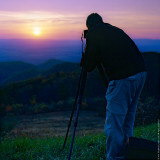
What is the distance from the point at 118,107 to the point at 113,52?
67 centimetres

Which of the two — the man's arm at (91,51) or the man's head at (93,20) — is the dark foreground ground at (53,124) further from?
the man's head at (93,20)

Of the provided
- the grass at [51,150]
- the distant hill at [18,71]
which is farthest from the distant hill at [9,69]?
the grass at [51,150]

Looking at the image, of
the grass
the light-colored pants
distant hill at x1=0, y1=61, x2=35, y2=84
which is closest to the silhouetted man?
the light-colored pants

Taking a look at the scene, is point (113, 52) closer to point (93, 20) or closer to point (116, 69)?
point (116, 69)

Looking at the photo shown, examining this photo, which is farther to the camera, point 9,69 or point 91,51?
point 9,69

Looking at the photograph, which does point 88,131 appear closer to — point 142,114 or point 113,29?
point 142,114

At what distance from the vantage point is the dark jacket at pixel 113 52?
313 centimetres

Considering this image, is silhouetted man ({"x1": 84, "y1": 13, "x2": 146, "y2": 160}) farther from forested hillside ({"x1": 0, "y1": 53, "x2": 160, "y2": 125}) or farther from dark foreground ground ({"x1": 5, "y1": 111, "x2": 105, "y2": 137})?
forested hillside ({"x1": 0, "y1": 53, "x2": 160, "y2": 125})

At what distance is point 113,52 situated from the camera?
123 inches

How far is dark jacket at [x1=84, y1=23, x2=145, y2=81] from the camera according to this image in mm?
3129

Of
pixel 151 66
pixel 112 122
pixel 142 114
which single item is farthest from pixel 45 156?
pixel 151 66

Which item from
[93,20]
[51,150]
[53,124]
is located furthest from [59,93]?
[93,20]

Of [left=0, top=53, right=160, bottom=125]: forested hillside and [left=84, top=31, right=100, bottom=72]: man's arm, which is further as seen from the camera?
[left=0, top=53, right=160, bottom=125]: forested hillside

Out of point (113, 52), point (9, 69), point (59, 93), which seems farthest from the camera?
point (9, 69)
